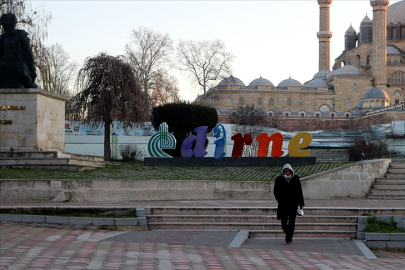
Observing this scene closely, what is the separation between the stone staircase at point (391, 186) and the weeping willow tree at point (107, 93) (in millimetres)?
12269

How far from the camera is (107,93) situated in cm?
2702

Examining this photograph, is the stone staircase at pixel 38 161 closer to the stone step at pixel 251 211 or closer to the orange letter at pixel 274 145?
the stone step at pixel 251 211

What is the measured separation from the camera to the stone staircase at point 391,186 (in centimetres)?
1627

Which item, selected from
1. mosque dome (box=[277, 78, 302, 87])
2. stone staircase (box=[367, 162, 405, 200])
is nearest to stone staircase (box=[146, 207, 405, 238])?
stone staircase (box=[367, 162, 405, 200])

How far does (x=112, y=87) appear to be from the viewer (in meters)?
26.9

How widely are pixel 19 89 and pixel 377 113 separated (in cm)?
6238

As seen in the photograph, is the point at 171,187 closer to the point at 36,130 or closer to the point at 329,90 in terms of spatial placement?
the point at 36,130

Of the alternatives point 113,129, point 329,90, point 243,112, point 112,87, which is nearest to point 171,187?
point 112,87

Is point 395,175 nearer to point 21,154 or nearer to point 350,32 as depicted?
point 21,154

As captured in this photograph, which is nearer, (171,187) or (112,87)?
(171,187)

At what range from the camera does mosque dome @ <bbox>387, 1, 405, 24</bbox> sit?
95.6 meters

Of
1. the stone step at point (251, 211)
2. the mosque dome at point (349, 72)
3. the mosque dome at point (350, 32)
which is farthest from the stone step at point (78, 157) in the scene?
the mosque dome at point (350, 32)

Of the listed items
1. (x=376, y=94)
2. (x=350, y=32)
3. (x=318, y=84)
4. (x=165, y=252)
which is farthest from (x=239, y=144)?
(x=350, y=32)

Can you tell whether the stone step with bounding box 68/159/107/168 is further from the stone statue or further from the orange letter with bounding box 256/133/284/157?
the orange letter with bounding box 256/133/284/157
